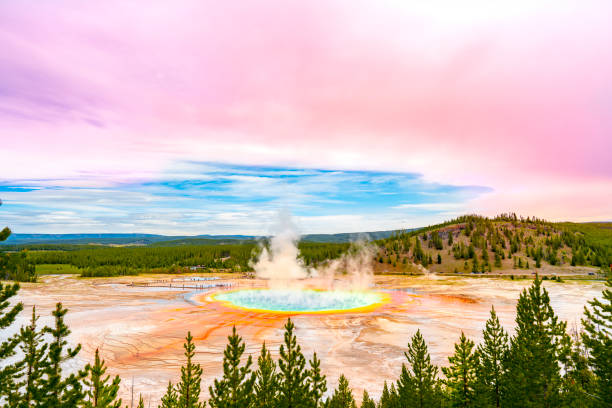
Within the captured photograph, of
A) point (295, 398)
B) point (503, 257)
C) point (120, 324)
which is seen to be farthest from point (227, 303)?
point (503, 257)

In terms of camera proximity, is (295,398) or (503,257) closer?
(295,398)

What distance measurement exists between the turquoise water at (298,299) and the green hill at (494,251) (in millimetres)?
68756

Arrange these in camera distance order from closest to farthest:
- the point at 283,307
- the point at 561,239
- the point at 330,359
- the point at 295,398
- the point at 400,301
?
the point at 295,398 → the point at 330,359 → the point at 283,307 → the point at 400,301 → the point at 561,239

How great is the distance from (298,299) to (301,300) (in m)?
1.55

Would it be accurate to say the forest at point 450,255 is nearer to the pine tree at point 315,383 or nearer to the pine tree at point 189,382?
the pine tree at point 189,382

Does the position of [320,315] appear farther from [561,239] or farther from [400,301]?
[561,239]

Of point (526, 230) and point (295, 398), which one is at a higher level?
point (526, 230)

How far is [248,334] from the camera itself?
45.2 meters

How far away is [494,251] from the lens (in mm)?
158125

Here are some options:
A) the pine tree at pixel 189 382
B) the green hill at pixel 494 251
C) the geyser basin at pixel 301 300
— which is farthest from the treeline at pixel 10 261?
the green hill at pixel 494 251

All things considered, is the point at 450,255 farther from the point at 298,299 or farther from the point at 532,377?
the point at 532,377

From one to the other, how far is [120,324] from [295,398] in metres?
44.0

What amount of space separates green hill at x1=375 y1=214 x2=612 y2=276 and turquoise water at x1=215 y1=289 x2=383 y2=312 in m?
68.8

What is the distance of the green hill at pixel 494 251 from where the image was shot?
13538 centimetres
